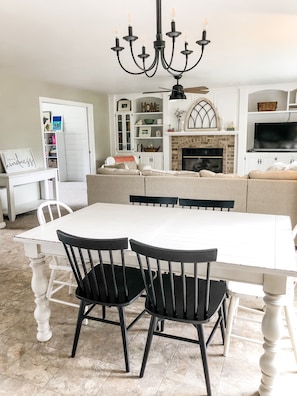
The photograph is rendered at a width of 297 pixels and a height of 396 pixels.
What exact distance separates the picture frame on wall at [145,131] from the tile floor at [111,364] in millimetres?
6637

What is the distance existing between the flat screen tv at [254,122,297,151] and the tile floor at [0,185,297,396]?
19.8 ft

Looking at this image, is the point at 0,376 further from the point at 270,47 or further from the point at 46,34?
the point at 270,47

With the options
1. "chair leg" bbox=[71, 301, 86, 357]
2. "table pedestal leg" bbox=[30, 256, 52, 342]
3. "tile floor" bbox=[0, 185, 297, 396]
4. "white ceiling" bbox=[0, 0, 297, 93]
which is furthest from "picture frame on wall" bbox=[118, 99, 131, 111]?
"chair leg" bbox=[71, 301, 86, 357]

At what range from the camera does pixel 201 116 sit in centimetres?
801

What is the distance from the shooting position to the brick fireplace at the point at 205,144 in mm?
7852

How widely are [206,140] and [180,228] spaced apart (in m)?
6.28

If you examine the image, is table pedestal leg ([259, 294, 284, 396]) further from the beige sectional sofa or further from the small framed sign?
the small framed sign

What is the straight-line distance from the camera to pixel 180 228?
2.06 m

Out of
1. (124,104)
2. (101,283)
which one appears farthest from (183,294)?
(124,104)

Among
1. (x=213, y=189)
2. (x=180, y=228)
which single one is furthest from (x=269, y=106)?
(x=180, y=228)

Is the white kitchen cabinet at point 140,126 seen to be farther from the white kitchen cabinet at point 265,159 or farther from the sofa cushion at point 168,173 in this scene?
the sofa cushion at point 168,173

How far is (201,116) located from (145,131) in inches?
61.3

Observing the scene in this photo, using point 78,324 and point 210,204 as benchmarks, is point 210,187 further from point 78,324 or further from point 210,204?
point 78,324

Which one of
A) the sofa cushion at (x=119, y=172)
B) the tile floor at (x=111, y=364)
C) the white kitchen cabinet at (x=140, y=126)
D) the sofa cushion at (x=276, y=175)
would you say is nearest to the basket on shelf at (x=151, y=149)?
the white kitchen cabinet at (x=140, y=126)
